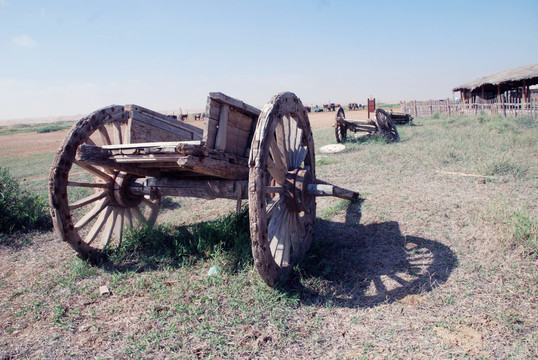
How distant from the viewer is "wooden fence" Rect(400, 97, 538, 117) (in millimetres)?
15336

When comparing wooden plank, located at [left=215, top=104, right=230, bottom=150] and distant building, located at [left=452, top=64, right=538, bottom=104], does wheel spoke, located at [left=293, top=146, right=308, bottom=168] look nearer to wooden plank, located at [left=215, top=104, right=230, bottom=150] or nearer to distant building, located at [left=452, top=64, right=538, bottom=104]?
wooden plank, located at [left=215, top=104, right=230, bottom=150]

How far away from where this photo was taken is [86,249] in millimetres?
3693

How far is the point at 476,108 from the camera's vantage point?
18766 mm

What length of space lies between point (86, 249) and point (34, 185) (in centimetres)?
593

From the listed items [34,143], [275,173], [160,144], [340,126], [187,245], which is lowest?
[187,245]

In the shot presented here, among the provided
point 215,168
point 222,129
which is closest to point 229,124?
point 222,129

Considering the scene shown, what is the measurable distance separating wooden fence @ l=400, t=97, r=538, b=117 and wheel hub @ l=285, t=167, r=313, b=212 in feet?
48.6

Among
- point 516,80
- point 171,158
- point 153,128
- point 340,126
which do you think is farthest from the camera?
point 516,80

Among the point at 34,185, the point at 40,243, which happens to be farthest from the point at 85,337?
the point at 34,185

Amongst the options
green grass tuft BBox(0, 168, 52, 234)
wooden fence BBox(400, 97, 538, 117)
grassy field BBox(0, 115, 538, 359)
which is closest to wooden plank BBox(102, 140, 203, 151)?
grassy field BBox(0, 115, 538, 359)

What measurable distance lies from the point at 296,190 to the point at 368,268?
101 centimetres

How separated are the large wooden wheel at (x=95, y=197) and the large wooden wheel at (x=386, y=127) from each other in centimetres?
786

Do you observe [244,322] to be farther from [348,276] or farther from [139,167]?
[139,167]

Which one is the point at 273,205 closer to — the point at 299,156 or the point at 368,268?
the point at 299,156
